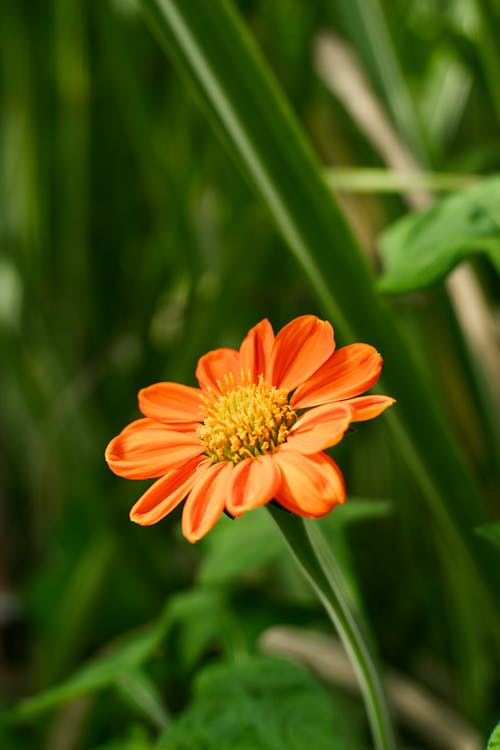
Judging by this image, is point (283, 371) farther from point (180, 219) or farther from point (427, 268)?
point (180, 219)

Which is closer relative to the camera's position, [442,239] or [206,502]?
[206,502]

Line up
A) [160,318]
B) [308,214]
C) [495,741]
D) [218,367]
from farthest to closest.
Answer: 1. [160,318]
2. [308,214]
3. [218,367]
4. [495,741]

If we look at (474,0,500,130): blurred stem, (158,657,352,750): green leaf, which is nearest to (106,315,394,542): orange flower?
(158,657,352,750): green leaf

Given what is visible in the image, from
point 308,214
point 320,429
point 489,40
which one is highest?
point 489,40

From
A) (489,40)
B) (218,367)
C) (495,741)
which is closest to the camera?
(495,741)

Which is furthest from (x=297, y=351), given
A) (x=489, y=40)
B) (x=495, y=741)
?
(x=489, y=40)

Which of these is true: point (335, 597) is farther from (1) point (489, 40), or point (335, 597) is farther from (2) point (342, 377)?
(1) point (489, 40)

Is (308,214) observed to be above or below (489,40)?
below
